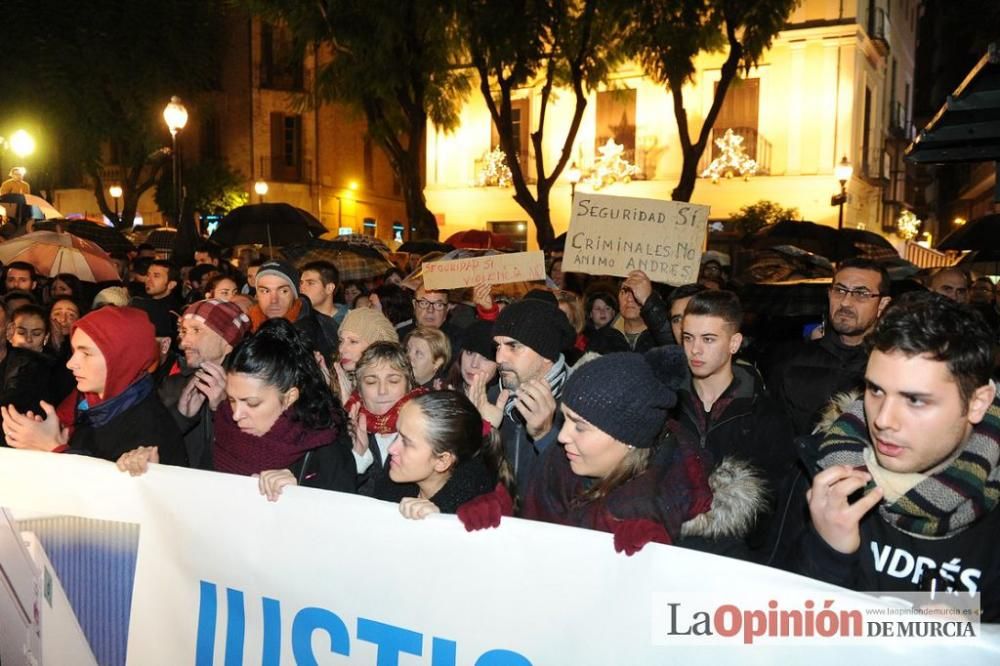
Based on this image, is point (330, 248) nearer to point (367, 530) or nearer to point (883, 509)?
point (367, 530)

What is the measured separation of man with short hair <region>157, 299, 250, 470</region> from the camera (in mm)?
4191

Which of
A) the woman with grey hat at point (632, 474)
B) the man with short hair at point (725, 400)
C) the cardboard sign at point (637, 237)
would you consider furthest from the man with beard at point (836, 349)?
the woman with grey hat at point (632, 474)

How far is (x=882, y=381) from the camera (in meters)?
2.25

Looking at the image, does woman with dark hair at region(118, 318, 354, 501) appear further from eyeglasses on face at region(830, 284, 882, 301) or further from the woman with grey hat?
eyeglasses on face at region(830, 284, 882, 301)

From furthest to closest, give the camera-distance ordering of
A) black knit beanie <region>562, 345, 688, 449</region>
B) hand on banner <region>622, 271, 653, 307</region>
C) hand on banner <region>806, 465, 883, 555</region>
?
hand on banner <region>622, 271, 653, 307</region> < black knit beanie <region>562, 345, 688, 449</region> < hand on banner <region>806, 465, 883, 555</region>

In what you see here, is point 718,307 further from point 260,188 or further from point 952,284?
point 260,188

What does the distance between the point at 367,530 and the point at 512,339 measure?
1593mm

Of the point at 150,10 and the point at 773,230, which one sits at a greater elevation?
the point at 150,10

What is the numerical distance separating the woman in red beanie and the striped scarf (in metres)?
2.85

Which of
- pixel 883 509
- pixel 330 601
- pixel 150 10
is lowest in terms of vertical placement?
pixel 330 601

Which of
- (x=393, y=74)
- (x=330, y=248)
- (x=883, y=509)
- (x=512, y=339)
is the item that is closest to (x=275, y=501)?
(x=512, y=339)

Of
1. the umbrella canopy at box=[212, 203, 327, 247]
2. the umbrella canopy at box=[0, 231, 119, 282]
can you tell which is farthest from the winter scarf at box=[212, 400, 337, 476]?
the umbrella canopy at box=[212, 203, 327, 247]

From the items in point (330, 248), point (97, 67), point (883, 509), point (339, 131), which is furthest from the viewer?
point (339, 131)

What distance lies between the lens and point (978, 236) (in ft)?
32.6
